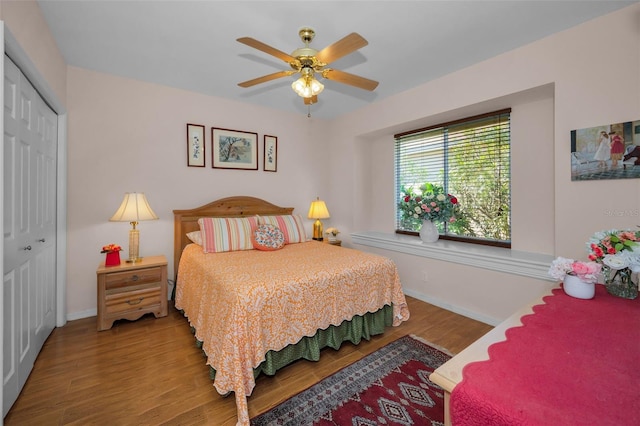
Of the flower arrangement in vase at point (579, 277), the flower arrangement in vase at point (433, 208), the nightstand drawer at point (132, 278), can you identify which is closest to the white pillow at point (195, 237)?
the nightstand drawer at point (132, 278)

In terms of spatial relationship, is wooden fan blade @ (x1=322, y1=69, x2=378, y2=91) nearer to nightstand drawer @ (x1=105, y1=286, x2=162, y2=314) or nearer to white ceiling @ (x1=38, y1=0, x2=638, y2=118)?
white ceiling @ (x1=38, y1=0, x2=638, y2=118)

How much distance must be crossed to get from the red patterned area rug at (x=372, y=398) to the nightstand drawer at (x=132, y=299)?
5.90 feet

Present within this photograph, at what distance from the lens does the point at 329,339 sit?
7.11 feet

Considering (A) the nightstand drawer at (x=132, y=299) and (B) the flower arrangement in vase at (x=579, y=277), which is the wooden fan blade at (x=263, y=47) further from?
(A) the nightstand drawer at (x=132, y=299)

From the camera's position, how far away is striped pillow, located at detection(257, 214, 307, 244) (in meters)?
3.38

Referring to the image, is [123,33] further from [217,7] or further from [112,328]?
[112,328]

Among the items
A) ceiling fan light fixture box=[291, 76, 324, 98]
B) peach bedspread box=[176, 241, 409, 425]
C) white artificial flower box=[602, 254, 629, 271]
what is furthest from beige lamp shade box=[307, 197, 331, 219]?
white artificial flower box=[602, 254, 629, 271]

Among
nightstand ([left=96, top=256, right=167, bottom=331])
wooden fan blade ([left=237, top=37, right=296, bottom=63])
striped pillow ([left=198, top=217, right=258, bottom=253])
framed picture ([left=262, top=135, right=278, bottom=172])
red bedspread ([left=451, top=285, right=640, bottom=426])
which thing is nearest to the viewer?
red bedspread ([left=451, top=285, right=640, bottom=426])

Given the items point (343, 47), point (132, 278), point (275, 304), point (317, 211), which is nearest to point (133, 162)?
point (132, 278)

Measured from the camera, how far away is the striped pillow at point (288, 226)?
133 inches

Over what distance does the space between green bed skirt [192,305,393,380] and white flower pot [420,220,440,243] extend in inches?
46.4

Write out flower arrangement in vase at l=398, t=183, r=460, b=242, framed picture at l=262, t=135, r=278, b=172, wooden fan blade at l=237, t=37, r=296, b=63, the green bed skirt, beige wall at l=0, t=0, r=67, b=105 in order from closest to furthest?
beige wall at l=0, t=0, r=67, b=105 < wooden fan blade at l=237, t=37, r=296, b=63 < the green bed skirt < flower arrangement in vase at l=398, t=183, r=460, b=242 < framed picture at l=262, t=135, r=278, b=172

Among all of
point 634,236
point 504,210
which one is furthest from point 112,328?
point 504,210

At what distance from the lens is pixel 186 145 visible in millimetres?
3316
